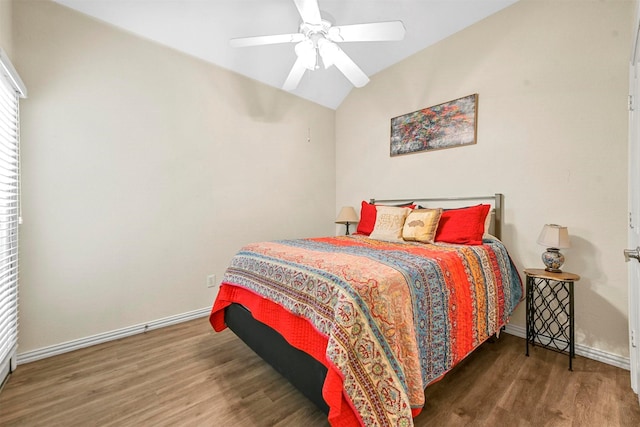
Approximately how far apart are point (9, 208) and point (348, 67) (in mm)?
2545

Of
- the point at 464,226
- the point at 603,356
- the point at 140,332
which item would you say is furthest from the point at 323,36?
the point at 603,356

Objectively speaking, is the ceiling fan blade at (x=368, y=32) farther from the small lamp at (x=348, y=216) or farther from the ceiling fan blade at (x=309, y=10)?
the small lamp at (x=348, y=216)

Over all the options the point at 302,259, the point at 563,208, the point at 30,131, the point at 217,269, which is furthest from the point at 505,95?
the point at 30,131

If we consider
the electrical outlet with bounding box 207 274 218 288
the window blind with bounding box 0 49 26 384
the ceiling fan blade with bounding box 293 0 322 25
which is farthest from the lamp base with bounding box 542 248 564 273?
the window blind with bounding box 0 49 26 384

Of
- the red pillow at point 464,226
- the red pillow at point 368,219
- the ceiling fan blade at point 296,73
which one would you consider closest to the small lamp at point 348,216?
the red pillow at point 368,219

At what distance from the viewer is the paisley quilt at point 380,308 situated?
1.08 meters

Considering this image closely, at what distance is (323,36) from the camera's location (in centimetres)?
191

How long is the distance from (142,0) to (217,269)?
2481mm

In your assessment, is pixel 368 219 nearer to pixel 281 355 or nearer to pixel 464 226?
pixel 464 226

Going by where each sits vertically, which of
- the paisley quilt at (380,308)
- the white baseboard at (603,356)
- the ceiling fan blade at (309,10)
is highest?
the ceiling fan blade at (309,10)

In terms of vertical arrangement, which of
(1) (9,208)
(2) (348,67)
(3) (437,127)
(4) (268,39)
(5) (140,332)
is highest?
(4) (268,39)

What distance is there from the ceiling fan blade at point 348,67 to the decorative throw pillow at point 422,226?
→ 1291 millimetres

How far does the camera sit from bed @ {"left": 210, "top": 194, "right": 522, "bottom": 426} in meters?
1.08

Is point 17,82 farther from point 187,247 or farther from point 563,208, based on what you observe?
point 563,208
